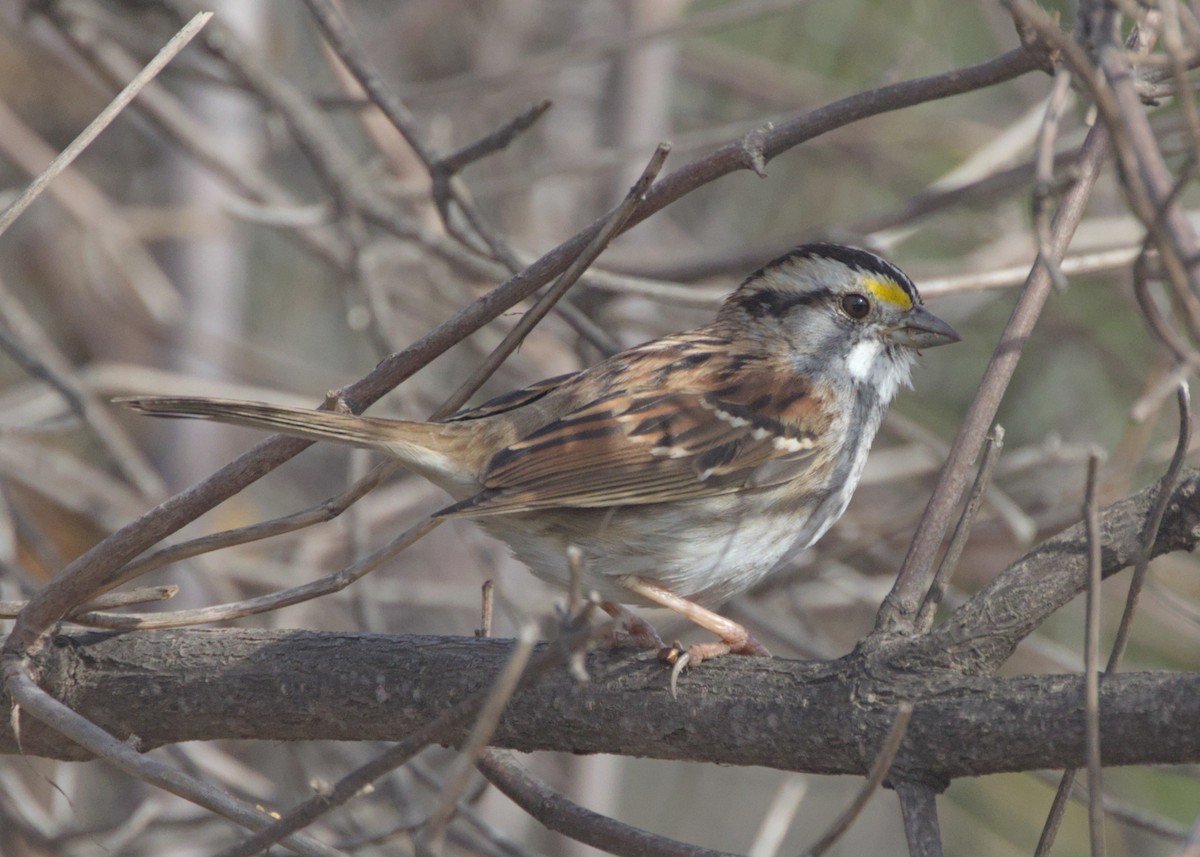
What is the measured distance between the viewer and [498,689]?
46.3 inches

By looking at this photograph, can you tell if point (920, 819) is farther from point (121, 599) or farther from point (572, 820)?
point (121, 599)

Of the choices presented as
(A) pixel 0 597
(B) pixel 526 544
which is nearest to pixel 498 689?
(B) pixel 526 544

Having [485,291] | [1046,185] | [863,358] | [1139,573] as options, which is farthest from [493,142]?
[485,291]

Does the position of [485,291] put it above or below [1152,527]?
above

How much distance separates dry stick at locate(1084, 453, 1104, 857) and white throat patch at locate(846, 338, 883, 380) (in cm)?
149

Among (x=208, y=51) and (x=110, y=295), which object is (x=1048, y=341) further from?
(x=110, y=295)

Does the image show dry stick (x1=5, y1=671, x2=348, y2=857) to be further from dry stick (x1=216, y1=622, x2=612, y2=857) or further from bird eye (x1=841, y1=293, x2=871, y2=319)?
bird eye (x1=841, y1=293, x2=871, y2=319)

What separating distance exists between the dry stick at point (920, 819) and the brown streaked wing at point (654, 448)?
99 cm

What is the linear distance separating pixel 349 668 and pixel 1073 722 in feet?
3.42

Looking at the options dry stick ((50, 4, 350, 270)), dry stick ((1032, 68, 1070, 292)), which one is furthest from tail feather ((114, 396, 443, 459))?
dry stick ((50, 4, 350, 270))

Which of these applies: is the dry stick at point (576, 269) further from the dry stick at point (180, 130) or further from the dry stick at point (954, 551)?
the dry stick at point (180, 130)

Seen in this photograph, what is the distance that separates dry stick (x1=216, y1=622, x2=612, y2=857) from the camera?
125cm

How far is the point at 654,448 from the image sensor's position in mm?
2652

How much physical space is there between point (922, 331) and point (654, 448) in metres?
0.73
